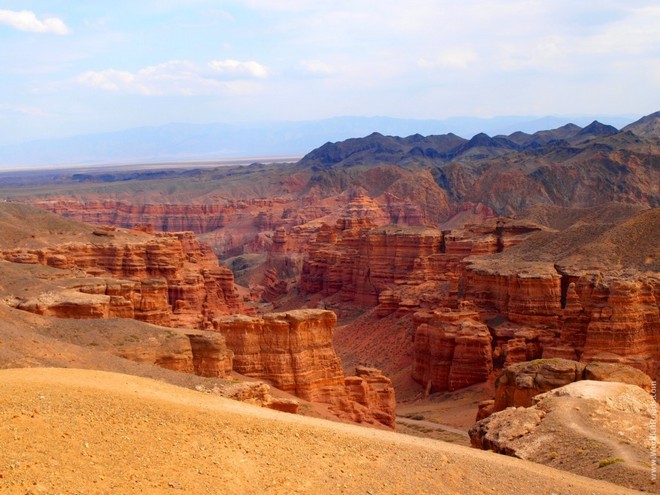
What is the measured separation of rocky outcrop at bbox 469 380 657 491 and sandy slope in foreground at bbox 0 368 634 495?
4.34 ft

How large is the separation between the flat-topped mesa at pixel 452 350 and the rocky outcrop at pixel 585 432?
19.5 m

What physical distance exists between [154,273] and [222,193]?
122m

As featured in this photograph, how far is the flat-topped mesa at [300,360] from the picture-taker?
1473 inches

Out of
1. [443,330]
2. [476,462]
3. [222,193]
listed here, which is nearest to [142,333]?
[476,462]

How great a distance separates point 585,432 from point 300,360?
49.3 feet

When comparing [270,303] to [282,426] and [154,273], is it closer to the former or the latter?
[154,273]

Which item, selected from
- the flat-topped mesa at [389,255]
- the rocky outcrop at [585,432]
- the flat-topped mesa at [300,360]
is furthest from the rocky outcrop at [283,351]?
the flat-topped mesa at [389,255]

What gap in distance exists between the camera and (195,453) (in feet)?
57.3

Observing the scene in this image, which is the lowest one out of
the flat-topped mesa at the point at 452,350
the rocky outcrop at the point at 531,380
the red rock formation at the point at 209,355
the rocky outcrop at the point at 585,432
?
the flat-topped mesa at the point at 452,350

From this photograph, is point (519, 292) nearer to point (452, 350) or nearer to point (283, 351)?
point (452, 350)

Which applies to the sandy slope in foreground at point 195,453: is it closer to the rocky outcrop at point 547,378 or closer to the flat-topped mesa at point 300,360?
the rocky outcrop at point 547,378

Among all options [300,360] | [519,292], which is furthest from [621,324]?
[300,360]

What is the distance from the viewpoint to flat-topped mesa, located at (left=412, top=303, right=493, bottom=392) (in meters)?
50.5

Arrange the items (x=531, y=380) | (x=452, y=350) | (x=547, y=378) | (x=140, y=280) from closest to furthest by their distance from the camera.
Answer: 1. (x=531, y=380)
2. (x=547, y=378)
3. (x=452, y=350)
4. (x=140, y=280)
